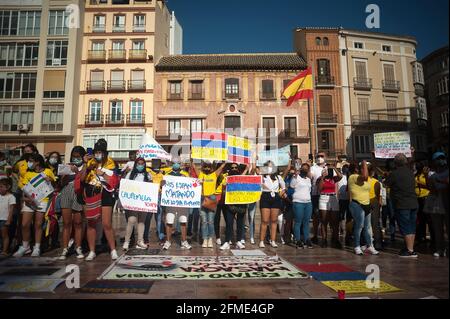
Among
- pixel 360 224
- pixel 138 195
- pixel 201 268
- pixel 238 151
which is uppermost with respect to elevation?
pixel 238 151

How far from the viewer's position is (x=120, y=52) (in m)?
33.2

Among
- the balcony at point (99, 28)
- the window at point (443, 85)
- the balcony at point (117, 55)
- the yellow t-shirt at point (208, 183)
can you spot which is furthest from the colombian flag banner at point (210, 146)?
the balcony at point (99, 28)

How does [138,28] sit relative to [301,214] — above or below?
above

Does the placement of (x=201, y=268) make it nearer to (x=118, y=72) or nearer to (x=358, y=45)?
(x=118, y=72)

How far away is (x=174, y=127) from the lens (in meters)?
32.6

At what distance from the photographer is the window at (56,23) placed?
3053 centimetres

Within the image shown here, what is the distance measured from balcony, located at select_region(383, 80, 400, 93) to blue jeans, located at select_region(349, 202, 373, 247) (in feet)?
106

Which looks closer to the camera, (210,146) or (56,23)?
(210,146)

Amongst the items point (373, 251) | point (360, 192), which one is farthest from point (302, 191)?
point (373, 251)

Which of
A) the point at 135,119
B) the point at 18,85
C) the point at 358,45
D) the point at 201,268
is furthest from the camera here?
the point at 358,45

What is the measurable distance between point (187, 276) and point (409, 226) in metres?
4.58

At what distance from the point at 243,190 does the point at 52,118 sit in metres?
29.5

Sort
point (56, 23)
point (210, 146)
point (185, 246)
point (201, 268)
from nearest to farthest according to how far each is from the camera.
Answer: point (201, 268)
point (185, 246)
point (210, 146)
point (56, 23)
